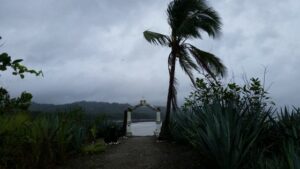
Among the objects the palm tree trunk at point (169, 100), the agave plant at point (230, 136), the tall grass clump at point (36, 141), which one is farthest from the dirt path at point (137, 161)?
the palm tree trunk at point (169, 100)

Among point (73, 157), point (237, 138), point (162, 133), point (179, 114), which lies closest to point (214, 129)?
point (237, 138)

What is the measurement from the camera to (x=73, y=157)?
8.65 meters

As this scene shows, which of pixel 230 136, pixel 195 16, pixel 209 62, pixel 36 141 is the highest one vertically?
pixel 195 16

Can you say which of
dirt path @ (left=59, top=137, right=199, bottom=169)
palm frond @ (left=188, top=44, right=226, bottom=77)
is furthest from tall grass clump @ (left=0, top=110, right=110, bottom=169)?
palm frond @ (left=188, top=44, right=226, bottom=77)

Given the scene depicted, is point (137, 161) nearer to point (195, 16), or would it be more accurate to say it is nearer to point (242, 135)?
point (242, 135)

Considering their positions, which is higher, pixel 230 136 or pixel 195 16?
pixel 195 16

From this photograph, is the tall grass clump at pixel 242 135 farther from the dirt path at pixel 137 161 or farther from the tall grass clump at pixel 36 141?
the tall grass clump at pixel 36 141

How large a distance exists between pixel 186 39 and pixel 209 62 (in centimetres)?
126

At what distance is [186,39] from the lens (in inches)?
528

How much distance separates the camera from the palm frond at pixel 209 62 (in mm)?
13164

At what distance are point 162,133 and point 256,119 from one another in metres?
7.42

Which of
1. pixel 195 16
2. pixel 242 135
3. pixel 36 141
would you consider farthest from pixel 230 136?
pixel 195 16

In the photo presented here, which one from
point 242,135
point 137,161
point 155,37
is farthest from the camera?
point 155,37

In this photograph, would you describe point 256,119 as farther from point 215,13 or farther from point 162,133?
point 215,13
